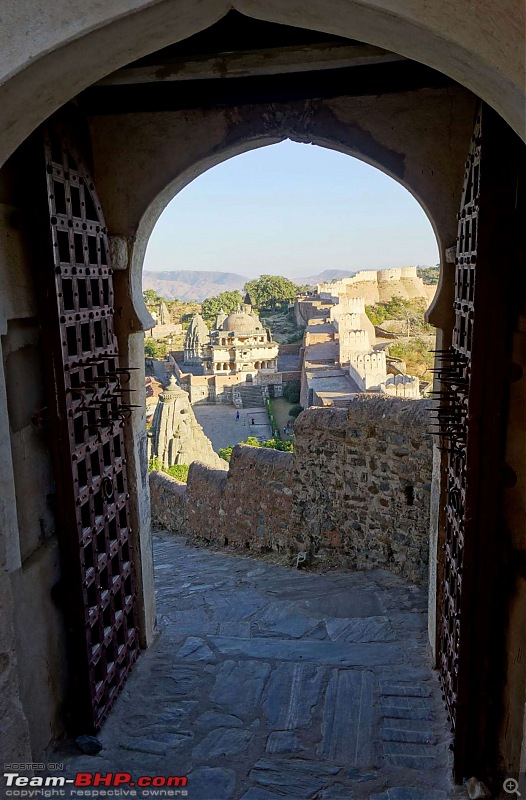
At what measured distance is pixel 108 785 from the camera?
8.97 ft

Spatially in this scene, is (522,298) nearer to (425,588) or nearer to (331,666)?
(331,666)

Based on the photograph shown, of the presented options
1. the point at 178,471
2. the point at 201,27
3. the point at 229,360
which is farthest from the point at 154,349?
the point at 201,27

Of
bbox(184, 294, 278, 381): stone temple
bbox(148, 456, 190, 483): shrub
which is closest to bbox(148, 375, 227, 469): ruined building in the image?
bbox(148, 456, 190, 483): shrub

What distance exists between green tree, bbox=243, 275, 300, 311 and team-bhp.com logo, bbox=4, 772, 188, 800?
73.1m

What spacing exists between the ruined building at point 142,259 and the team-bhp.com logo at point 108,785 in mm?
155

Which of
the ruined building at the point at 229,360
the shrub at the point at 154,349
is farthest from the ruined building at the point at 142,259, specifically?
the shrub at the point at 154,349

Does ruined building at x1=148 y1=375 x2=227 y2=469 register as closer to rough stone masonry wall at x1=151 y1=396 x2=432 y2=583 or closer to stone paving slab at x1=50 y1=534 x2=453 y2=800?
rough stone masonry wall at x1=151 y1=396 x2=432 y2=583

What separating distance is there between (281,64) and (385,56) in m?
0.50

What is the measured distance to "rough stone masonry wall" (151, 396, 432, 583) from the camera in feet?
17.4

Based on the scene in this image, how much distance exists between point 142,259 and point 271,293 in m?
73.9

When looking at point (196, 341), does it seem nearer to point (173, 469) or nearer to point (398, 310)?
point (398, 310)

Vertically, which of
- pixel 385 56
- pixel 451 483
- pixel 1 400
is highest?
pixel 385 56

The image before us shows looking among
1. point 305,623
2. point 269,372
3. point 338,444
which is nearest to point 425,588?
point 305,623

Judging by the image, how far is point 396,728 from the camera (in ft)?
10.3
